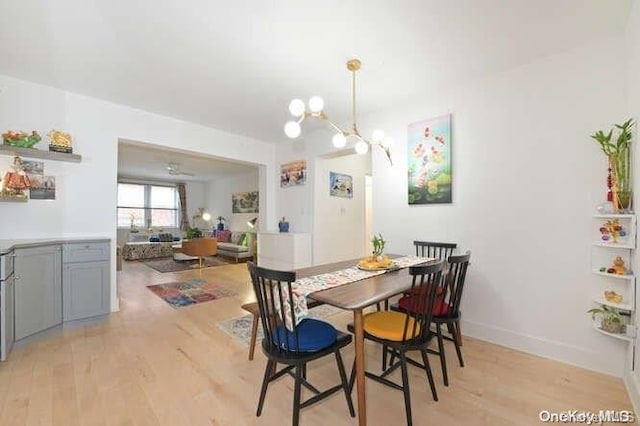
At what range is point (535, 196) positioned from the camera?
244cm

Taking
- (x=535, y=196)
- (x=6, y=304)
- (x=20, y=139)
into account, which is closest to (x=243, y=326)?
(x=6, y=304)

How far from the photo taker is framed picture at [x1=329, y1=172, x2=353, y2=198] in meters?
4.91

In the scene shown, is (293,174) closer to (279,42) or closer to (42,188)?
(279,42)

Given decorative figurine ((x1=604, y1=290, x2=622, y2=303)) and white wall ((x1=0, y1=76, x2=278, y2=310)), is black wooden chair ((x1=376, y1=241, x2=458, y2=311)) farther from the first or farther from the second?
white wall ((x1=0, y1=76, x2=278, y2=310))

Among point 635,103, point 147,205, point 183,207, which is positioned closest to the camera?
point 635,103

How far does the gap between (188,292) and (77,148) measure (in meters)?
2.36

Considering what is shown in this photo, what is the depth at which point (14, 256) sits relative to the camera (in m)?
2.36

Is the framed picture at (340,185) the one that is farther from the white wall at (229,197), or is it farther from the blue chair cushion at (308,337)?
the white wall at (229,197)

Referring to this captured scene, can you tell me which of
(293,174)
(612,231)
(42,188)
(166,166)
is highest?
(166,166)

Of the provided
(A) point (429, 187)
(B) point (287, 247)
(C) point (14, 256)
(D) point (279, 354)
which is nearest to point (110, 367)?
(C) point (14, 256)

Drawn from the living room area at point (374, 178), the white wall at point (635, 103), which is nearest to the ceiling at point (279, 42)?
the living room area at point (374, 178)

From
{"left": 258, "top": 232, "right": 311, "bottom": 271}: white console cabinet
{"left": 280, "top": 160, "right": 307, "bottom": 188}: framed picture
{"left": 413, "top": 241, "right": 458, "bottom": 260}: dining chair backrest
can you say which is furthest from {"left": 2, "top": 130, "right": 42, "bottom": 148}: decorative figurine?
{"left": 413, "top": 241, "right": 458, "bottom": 260}: dining chair backrest

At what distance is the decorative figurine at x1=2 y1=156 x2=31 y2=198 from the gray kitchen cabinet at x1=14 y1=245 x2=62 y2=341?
633 millimetres

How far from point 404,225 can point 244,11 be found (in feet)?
8.58
